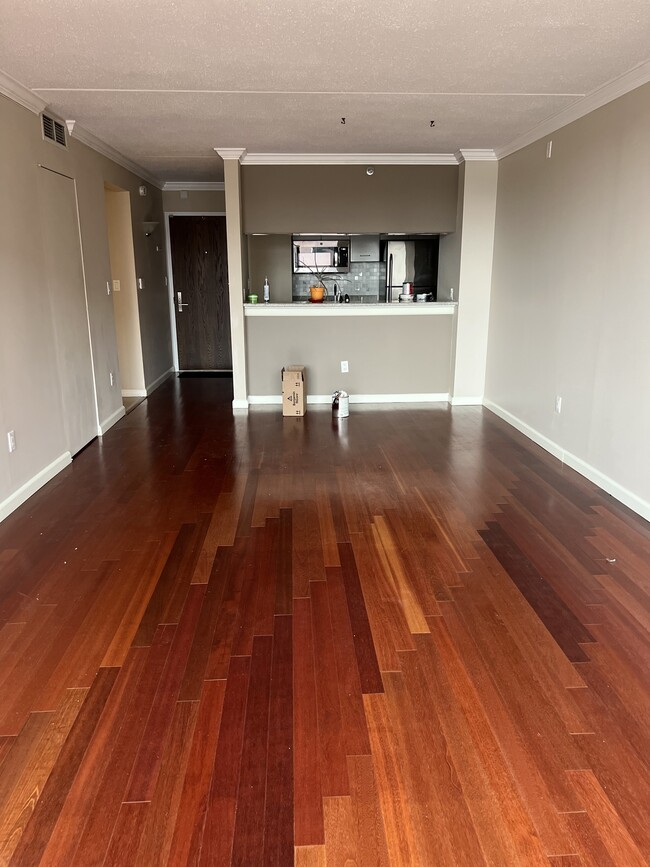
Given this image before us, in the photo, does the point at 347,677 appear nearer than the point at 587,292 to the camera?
Yes

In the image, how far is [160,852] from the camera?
149 centimetres

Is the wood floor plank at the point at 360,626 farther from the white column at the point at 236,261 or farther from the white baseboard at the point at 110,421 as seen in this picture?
the white column at the point at 236,261

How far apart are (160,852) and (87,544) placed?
1.93 meters

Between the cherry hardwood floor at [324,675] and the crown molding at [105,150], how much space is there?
2.84 m

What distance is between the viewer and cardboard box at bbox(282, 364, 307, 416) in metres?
5.80

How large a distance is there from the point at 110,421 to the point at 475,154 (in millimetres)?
4295

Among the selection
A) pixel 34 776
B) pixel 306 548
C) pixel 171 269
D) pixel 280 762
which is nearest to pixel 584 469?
pixel 306 548

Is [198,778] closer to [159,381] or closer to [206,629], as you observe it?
[206,629]

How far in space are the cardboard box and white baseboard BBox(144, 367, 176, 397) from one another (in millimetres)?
2002

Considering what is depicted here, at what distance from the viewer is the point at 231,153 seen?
5.56 meters

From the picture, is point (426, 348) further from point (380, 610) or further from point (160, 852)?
point (160, 852)

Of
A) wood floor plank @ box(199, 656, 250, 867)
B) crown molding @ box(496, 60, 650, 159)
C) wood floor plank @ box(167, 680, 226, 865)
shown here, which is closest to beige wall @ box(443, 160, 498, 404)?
crown molding @ box(496, 60, 650, 159)

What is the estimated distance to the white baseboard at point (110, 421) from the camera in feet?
17.2

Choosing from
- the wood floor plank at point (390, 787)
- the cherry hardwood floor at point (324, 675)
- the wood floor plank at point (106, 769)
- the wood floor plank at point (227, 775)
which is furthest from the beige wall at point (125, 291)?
the wood floor plank at point (390, 787)
